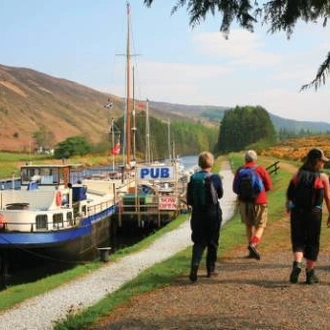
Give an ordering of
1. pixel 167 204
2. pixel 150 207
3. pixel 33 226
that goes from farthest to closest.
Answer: pixel 150 207 → pixel 167 204 → pixel 33 226

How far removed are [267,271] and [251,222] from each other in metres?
1.25

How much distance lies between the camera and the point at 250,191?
11555 mm

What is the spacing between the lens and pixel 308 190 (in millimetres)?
9156

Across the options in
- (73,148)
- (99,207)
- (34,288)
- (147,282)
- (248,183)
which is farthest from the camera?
(73,148)

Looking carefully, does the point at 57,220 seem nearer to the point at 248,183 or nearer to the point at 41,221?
the point at 41,221

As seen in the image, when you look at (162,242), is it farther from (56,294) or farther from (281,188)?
(281,188)

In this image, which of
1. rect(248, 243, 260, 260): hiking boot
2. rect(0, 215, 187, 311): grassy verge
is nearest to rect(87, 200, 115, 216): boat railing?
rect(0, 215, 187, 311): grassy verge

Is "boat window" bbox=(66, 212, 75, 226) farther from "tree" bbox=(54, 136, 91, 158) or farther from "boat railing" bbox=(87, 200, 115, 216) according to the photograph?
"tree" bbox=(54, 136, 91, 158)

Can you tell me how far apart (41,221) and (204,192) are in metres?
16.5

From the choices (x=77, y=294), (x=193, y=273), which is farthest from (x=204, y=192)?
(x=77, y=294)

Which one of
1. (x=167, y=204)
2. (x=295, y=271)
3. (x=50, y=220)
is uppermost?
(x=295, y=271)

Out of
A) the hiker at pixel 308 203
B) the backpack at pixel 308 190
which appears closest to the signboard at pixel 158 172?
the hiker at pixel 308 203

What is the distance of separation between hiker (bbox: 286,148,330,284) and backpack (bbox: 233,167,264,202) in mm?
2121

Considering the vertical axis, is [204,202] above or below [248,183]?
below
